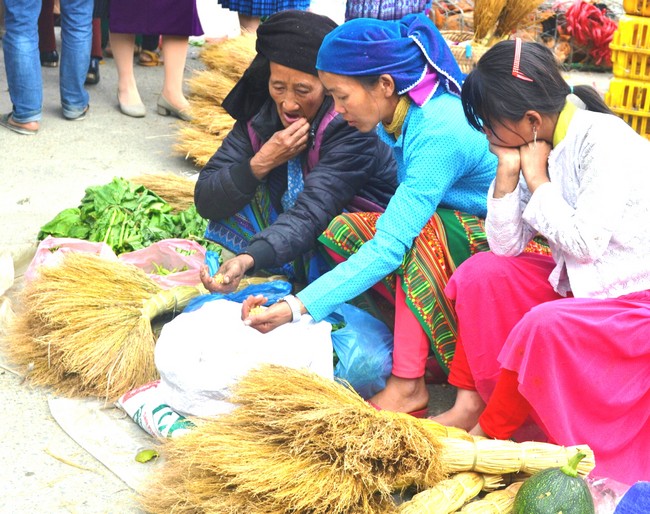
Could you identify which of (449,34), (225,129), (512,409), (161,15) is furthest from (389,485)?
(449,34)

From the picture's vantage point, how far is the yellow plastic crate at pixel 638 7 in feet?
16.5

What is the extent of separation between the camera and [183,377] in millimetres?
2799

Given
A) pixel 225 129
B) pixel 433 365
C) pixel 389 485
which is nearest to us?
pixel 389 485

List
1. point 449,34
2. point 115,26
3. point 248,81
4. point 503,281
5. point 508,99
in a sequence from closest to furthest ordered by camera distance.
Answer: point 508,99 < point 503,281 < point 248,81 < point 115,26 < point 449,34

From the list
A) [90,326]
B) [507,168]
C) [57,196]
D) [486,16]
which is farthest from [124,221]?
[486,16]

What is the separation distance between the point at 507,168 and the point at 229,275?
3.35 ft

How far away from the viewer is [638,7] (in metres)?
5.07

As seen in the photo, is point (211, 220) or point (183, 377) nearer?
point (183, 377)

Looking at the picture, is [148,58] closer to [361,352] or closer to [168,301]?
[168,301]

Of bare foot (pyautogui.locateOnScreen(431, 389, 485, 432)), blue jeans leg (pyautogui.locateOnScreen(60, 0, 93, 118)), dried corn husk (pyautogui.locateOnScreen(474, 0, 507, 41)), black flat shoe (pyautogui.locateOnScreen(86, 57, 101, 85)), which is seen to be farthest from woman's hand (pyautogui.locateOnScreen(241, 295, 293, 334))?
black flat shoe (pyautogui.locateOnScreen(86, 57, 101, 85))

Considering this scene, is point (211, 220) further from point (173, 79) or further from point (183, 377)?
point (173, 79)

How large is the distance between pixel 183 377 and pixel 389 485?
787 mm

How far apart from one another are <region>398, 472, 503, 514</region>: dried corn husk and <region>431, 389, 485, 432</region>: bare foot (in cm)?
40

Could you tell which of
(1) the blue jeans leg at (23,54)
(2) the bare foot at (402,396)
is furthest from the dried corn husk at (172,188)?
(2) the bare foot at (402,396)
